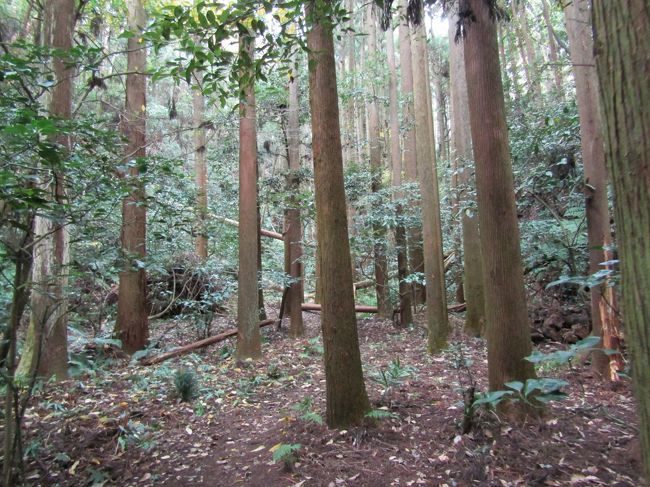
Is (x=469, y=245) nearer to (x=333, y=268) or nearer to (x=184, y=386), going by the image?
(x=333, y=268)

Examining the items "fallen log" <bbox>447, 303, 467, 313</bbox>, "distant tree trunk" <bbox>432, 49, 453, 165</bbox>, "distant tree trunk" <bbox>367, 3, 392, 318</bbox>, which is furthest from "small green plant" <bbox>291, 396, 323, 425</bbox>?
"distant tree trunk" <bbox>432, 49, 453, 165</bbox>

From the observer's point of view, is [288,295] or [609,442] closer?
[609,442]

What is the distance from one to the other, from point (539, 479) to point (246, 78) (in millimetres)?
3606

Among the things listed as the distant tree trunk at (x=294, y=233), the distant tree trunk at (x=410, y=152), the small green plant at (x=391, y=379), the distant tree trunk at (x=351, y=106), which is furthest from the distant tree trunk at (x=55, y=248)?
the distant tree trunk at (x=410, y=152)

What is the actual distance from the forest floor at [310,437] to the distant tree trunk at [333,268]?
0.33 metres

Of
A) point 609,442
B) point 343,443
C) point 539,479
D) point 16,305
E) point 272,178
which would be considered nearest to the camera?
point 16,305

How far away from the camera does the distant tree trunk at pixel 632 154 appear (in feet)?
3.59

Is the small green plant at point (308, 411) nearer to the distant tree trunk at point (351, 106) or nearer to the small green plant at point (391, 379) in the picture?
the small green plant at point (391, 379)

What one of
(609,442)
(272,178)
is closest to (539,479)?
(609,442)

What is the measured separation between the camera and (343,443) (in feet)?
12.7

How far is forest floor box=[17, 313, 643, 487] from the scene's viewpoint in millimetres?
3141

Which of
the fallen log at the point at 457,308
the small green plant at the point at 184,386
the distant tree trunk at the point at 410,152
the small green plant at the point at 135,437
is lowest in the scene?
the small green plant at the point at 135,437

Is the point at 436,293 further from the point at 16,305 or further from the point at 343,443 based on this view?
the point at 16,305

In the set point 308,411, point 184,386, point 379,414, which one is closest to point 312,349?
point 184,386
